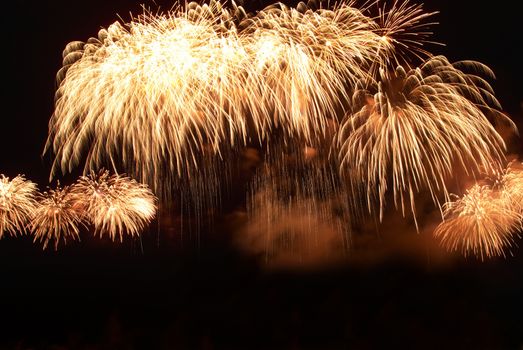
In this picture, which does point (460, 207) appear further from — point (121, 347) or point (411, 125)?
point (121, 347)

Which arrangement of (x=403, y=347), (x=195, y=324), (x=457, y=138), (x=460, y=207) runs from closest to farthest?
(x=457, y=138) < (x=460, y=207) < (x=403, y=347) < (x=195, y=324)

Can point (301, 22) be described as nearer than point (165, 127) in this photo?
Yes

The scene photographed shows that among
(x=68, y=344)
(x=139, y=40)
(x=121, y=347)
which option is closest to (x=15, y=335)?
(x=68, y=344)

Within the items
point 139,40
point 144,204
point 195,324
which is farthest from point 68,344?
point 139,40

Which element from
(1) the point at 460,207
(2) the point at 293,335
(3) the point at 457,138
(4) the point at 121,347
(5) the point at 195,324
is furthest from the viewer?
(5) the point at 195,324

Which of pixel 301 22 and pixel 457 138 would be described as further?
pixel 457 138

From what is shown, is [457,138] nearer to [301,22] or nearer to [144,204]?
[301,22]

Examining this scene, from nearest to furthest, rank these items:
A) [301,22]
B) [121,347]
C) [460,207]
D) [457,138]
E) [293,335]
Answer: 1. [301,22]
2. [457,138]
3. [460,207]
4. [121,347]
5. [293,335]

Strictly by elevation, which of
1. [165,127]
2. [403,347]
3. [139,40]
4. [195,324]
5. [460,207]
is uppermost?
[139,40]

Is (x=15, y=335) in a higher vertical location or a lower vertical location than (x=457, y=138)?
lower
